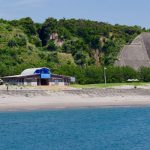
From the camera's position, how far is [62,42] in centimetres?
11325

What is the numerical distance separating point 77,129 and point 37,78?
3157cm

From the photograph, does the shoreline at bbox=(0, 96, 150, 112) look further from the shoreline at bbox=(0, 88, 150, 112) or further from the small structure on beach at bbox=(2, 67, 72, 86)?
the small structure on beach at bbox=(2, 67, 72, 86)

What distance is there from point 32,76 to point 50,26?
38.2 meters

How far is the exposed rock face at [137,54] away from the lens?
4090 inches

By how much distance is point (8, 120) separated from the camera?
51312mm

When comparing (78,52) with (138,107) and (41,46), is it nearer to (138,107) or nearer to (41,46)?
(41,46)

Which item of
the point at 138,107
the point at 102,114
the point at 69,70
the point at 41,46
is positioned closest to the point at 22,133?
the point at 102,114

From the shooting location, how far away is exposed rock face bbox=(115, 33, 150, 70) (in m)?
104

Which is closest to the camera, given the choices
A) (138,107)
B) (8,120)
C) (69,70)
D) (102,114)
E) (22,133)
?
(22,133)

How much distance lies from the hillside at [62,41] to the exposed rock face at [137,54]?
6.89 ft

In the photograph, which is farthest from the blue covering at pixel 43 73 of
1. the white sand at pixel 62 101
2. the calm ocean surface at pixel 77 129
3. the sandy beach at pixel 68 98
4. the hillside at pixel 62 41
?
the calm ocean surface at pixel 77 129

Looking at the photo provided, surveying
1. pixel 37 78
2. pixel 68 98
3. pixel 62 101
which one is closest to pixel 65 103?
pixel 62 101

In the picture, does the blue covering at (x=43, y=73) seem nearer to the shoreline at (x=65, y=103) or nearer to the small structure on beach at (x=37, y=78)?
the small structure on beach at (x=37, y=78)

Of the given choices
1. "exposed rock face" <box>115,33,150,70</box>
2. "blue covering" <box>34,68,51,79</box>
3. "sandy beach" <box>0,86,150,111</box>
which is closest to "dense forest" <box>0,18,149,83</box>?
"exposed rock face" <box>115,33,150,70</box>
